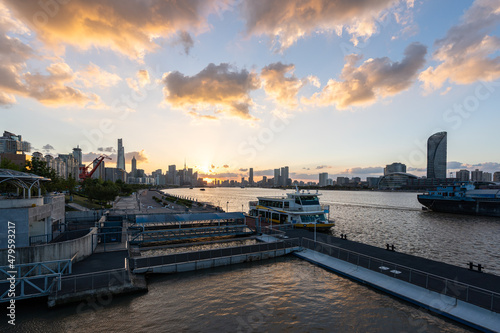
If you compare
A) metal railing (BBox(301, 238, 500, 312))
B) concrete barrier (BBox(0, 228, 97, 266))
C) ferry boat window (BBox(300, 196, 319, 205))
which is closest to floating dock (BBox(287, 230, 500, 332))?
metal railing (BBox(301, 238, 500, 312))

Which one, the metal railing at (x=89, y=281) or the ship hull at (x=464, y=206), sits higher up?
the metal railing at (x=89, y=281)

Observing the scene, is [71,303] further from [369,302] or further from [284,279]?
[369,302]

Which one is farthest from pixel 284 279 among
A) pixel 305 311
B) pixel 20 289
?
pixel 20 289

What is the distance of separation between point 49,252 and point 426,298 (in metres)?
29.5

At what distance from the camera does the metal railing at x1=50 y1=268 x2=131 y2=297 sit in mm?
17500

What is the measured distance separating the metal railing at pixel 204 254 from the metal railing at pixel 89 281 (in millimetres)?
3680

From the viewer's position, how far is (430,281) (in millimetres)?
19031

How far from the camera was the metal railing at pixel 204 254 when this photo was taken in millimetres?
24000

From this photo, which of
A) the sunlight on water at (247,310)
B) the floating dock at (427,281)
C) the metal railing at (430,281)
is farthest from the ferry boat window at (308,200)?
the sunlight on water at (247,310)

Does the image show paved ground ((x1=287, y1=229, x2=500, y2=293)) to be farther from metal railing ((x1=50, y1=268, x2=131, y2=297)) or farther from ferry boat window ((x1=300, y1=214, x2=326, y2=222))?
metal railing ((x1=50, y1=268, x2=131, y2=297))

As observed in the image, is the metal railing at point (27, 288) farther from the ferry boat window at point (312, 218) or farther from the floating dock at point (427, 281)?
the ferry boat window at point (312, 218)

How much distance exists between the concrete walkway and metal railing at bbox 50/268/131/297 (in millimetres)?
19212

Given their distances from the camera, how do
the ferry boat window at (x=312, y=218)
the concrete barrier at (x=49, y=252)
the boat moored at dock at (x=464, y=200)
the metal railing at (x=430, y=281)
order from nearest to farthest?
the metal railing at (x=430, y=281)
the concrete barrier at (x=49, y=252)
the ferry boat window at (x=312, y=218)
the boat moored at dock at (x=464, y=200)

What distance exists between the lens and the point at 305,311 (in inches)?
711
